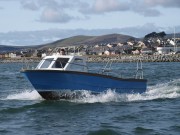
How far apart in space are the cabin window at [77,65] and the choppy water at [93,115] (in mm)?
1353

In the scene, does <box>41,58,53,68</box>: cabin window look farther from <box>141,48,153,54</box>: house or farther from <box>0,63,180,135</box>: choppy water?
<box>141,48,153,54</box>: house

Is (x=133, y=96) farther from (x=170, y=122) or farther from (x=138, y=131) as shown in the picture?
(x=138, y=131)

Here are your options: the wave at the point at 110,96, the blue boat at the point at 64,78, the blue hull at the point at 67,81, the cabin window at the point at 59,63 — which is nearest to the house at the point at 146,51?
the wave at the point at 110,96

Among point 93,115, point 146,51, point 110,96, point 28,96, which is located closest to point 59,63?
point 110,96

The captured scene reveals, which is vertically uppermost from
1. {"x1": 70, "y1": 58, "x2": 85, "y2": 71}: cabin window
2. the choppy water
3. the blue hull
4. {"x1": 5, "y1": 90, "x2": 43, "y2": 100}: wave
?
{"x1": 70, "y1": 58, "x2": 85, "y2": 71}: cabin window

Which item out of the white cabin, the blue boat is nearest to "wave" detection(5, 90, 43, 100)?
the blue boat

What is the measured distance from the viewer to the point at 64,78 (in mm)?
25734

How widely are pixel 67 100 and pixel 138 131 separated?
9.05 m

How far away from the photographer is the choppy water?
18.3 meters

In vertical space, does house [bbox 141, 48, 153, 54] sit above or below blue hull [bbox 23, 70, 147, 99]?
above

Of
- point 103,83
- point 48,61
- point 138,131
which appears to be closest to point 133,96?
point 103,83

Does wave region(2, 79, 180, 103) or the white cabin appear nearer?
the white cabin

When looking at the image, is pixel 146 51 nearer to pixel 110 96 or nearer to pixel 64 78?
pixel 110 96

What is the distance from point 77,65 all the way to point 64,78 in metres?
1.54
